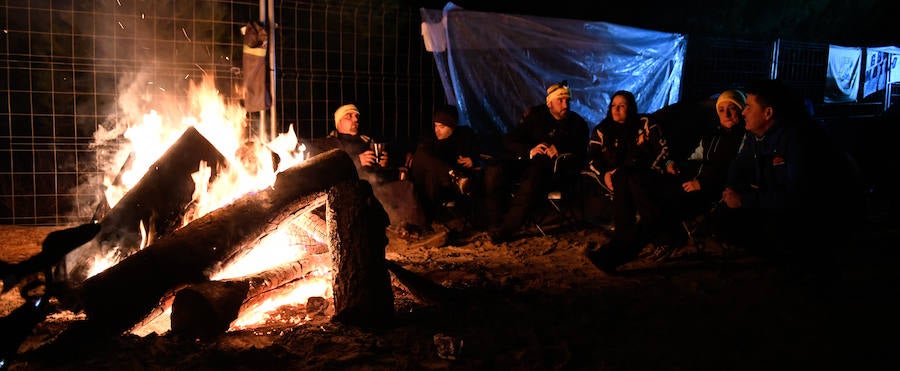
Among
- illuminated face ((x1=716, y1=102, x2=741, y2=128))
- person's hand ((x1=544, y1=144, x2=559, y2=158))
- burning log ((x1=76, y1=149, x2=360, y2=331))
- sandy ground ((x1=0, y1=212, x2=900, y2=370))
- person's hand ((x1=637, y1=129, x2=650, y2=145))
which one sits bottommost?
sandy ground ((x1=0, y1=212, x2=900, y2=370))

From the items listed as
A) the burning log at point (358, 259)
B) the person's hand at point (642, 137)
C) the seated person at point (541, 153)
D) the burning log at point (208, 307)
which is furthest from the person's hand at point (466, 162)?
the burning log at point (208, 307)

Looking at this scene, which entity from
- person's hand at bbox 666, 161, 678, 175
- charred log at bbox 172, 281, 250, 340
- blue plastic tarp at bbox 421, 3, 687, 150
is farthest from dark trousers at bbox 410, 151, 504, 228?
charred log at bbox 172, 281, 250, 340

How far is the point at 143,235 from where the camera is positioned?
15.0 feet

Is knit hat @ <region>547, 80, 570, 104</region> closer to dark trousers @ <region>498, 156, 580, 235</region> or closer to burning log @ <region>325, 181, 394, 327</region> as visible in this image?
dark trousers @ <region>498, 156, 580, 235</region>

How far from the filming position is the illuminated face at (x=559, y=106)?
25.2 ft

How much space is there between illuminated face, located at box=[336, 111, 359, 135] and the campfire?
85.5 inches

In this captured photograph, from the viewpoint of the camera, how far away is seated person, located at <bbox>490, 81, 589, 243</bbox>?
286 inches

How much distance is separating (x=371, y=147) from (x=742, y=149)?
397 cm

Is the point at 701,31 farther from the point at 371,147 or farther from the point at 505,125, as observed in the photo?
the point at 371,147

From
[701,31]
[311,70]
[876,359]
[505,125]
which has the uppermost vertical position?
[701,31]

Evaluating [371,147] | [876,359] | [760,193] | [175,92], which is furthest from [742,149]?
[175,92]

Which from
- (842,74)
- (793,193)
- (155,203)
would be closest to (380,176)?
(155,203)

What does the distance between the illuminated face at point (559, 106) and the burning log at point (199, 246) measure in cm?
392

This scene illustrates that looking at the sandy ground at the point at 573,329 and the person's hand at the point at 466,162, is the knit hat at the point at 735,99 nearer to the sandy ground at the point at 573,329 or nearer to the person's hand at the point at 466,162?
the sandy ground at the point at 573,329
